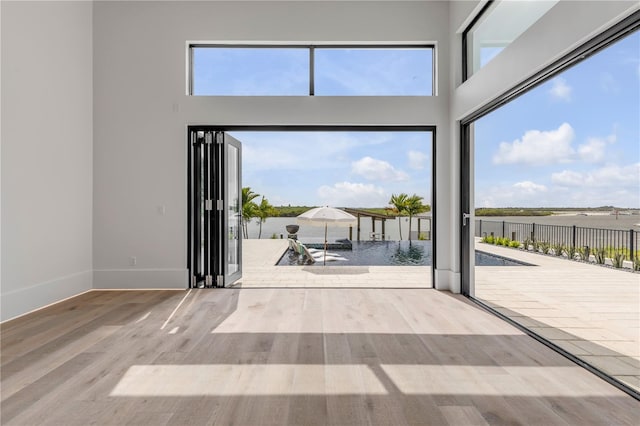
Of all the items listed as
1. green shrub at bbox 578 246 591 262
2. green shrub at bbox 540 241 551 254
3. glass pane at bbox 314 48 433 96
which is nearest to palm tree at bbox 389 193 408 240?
glass pane at bbox 314 48 433 96

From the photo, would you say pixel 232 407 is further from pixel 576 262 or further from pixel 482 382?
pixel 576 262

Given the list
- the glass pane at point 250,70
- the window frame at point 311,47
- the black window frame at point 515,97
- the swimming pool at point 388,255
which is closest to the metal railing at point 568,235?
the black window frame at point 515,97

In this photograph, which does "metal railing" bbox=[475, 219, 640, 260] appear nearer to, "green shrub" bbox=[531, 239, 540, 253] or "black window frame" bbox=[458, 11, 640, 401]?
"green shrub" bbox=[531, 239, 540, 253]

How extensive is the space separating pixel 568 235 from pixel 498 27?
2102 millimetres

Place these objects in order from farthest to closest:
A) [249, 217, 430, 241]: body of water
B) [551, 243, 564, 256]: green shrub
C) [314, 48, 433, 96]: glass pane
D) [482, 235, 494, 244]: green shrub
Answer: [249, 217, 430, 241]: body of water → [482, 235, 494, 244]: green shrub → [314, 48, 433, 96]: glass pane → [551, 243, 564, 256]: green shrub

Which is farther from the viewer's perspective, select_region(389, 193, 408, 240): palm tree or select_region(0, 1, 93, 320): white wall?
select_region(389, 193, 408, 240): palm tree

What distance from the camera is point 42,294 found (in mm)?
3631

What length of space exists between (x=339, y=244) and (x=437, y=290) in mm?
5298


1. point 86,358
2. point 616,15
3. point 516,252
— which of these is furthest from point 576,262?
point 86,358

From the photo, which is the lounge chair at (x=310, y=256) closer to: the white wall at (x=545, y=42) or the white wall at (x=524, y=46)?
the white wall at (x=524, y=46)

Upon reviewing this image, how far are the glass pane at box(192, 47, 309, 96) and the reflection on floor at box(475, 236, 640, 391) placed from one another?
10.5ft

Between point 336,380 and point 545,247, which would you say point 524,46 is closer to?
point 545,247

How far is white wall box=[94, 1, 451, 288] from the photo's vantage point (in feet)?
14.3

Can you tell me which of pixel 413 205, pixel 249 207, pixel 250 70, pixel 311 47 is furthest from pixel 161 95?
pixel 413 205
